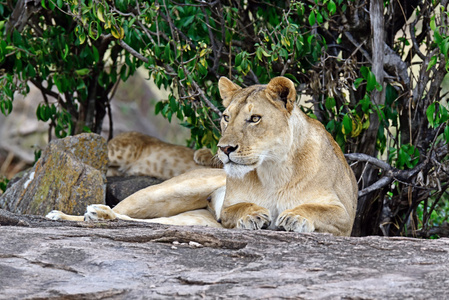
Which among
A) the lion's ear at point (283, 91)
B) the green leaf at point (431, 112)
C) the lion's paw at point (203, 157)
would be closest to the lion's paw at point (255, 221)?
the lion's ear at point (283, 91)

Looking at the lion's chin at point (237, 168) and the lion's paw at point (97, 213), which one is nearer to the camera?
the lion's chin at point (237, 168)

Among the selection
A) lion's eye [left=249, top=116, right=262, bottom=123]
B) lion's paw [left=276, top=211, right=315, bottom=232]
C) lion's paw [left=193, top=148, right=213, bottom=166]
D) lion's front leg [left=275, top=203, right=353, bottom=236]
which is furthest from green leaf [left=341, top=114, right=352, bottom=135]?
lion's paw [left=193, top=148, right=213, bottom=166]

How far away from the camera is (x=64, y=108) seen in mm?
6961

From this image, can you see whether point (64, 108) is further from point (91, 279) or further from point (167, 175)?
point (91, 279)

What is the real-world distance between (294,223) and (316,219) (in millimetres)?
172

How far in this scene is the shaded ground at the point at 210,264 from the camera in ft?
7.44

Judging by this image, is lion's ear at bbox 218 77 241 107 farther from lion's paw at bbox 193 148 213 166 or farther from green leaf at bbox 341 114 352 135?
lion's paw at bbox 193 148 213 166

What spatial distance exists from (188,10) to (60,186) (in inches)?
67.3

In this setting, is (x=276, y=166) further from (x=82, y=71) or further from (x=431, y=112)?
(x=82, y=71)

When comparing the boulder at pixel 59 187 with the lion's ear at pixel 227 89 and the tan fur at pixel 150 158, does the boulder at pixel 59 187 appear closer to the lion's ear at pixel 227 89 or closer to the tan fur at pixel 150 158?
the lion's ear at pixel 227 89

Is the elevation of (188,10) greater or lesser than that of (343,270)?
greater

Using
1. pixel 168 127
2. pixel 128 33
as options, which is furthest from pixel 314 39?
pixel 168 127

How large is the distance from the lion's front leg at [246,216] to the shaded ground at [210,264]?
489mm

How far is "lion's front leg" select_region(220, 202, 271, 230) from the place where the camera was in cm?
356
